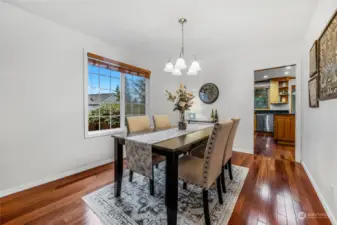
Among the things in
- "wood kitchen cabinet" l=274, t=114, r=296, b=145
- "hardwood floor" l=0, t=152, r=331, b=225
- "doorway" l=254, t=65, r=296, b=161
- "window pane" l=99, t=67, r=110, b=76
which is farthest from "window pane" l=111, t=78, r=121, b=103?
"wood kitchen cabinet" l=274, t=114, r=296, b=145

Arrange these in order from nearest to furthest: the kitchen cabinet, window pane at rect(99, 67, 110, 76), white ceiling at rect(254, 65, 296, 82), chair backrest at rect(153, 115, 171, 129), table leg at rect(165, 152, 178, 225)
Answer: table leg at rect(165, 152, 178, 225)
chair backrest at rect(153, 115, 171, 129)
window pane at rect(99, 67, 110, 76)
white ceiling at rect(254, 65, 296, 82)
the kitchen cabinet

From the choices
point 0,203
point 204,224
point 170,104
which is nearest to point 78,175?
point 0,203

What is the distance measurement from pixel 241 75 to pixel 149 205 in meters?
3.33

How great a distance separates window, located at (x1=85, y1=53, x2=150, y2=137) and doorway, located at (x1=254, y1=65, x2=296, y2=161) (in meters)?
3.95

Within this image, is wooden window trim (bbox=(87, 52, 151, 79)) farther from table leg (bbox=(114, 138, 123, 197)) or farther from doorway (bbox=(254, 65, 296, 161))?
doorway (bbox=(254, 65, 296, 161))

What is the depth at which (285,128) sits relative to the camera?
14.4 feet

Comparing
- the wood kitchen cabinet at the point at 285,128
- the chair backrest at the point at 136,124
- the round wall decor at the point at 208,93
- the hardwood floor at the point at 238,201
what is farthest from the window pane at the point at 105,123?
the wood kitchen cabinet at the point at 285,128

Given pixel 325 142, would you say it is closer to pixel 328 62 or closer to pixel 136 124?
pixel 328 62

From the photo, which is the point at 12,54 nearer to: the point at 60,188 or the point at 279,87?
the point at 60,188

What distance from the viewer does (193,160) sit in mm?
1775

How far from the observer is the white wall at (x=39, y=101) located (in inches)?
74.2

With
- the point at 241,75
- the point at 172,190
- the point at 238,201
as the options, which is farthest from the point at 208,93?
the point at 172,190

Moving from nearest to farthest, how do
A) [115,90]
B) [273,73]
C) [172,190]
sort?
[172,190]
[115,90]
[273,73]

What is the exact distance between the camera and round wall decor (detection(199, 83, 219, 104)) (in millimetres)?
3930
